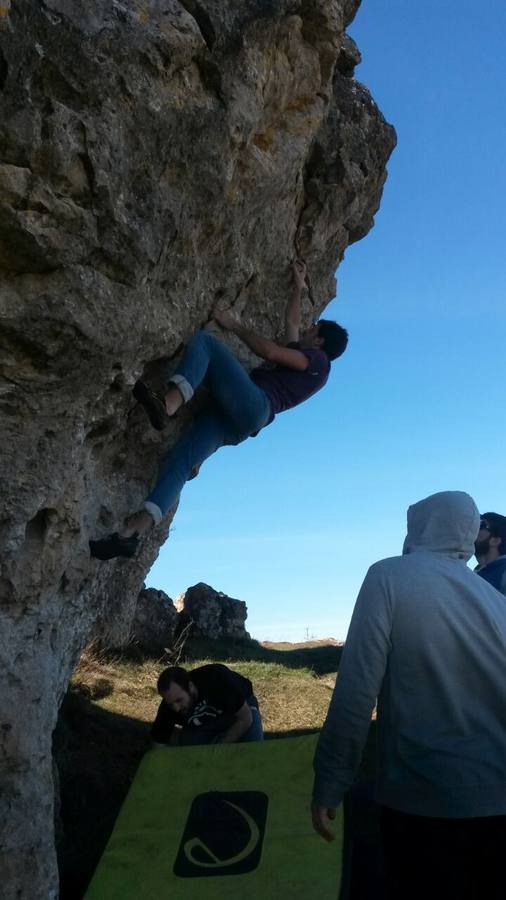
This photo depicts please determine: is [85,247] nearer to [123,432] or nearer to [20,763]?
[123,432]

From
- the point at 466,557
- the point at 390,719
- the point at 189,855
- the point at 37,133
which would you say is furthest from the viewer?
the point at 189,855

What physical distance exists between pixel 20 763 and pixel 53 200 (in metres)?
3.48

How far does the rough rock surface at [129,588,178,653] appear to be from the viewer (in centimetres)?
1163

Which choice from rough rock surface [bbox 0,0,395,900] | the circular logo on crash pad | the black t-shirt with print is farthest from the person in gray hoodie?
the black t-shirt with print

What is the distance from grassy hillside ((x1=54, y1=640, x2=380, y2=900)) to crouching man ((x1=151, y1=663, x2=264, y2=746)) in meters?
0.94

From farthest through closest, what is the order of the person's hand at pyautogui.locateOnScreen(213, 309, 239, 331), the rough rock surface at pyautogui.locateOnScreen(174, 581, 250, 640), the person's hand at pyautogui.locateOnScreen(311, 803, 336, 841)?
the rough rock surface at pyautogui.locateOnScreen(174, 581, 250, 640)
the person's hand at pyautogui.locateOnScreen(213, 309, 239, 331)
the person's hand at pyautogui.locateOnScreen(311, 803, 336, 841)

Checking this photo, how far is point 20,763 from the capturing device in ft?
16.4

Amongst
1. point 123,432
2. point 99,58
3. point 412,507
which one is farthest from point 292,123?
point 412,507

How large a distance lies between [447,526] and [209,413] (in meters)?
3.56

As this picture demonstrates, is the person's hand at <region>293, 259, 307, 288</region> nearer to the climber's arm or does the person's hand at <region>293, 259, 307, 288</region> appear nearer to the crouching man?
the climber's arm

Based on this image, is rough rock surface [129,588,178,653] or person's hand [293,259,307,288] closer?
person's hand [293,259,307,288]

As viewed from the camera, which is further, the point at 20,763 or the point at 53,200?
the point at 20,763

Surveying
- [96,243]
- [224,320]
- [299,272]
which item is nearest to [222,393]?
[224,320]

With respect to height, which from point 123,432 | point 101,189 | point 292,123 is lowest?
point 123,432
